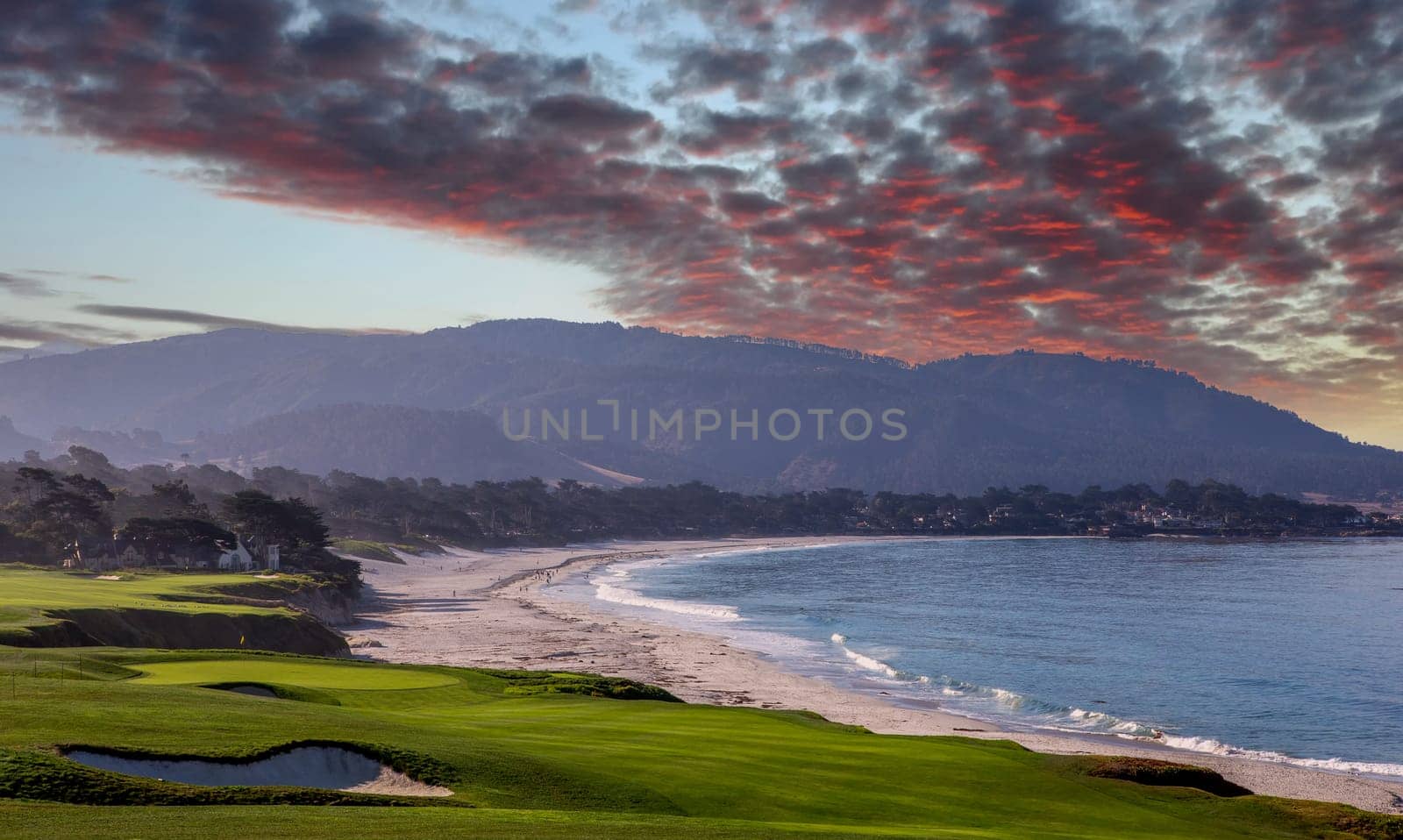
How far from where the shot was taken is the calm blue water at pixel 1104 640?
45.4m

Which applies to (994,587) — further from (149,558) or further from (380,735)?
(380,735)

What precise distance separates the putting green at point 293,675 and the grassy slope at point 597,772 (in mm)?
394

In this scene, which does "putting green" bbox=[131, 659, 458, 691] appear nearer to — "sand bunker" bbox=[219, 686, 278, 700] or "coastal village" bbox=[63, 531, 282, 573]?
"sand bunker" bbox=[219, 686, 278, 700]

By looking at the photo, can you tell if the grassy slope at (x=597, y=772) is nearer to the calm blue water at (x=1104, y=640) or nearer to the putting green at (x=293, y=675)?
the putting green at (x=293, y=675)

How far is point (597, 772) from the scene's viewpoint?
60.2ft

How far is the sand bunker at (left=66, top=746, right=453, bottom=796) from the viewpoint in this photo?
15586 millimetres

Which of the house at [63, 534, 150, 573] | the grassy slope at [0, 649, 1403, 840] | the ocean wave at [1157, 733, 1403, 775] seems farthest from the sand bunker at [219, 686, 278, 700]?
the house at [63, 534, 150, 573]

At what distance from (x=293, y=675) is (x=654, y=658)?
102 ft

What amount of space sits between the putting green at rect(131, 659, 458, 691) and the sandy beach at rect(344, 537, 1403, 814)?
51.6 ft

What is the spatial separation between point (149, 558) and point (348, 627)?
2871 centimetres

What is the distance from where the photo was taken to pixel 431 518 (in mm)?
190625

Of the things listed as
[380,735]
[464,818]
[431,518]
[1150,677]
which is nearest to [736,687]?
[1150,677]

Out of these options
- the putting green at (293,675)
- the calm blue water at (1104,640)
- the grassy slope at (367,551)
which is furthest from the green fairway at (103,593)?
the grassy slope at (367,551)

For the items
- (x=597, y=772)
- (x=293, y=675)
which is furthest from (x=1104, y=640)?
(x=597, y=772)
